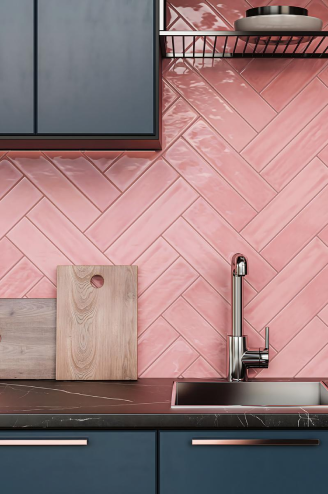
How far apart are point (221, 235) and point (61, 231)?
1.98 feet

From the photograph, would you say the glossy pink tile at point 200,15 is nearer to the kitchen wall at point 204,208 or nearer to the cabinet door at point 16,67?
the kitchen wall at point 204,208

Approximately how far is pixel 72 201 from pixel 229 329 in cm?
76

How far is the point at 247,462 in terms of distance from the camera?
4.95 ft

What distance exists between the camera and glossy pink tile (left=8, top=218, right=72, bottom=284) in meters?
2.08

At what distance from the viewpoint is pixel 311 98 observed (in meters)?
2.08

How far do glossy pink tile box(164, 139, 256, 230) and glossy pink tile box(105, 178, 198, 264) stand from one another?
0.04 meters

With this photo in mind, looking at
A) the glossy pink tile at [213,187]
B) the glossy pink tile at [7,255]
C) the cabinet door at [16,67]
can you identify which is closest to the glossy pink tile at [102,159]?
the glossy pink tile at [213,187]

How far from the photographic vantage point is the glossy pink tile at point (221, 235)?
2.08m

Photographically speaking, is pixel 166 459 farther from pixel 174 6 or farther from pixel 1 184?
pixel 174 6

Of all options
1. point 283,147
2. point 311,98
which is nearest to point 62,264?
point 283,147

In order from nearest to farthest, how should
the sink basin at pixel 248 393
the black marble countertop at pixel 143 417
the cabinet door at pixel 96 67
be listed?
the black marble countertop at pixel 143 417 → the cabinet door at pixel 96 67 → the sink basin at pixel 248 393

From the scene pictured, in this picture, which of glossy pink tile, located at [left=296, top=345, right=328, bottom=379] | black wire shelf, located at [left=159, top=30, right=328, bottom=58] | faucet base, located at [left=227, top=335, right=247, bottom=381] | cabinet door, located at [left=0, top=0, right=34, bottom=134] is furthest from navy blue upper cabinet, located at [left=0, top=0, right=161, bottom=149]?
glossy pink tile, located at [left=296, top=345, right=328, bottom=379]

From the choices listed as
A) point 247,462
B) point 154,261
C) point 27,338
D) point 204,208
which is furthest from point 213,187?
point 247,462

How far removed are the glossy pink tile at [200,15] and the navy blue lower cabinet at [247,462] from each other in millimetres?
1461
